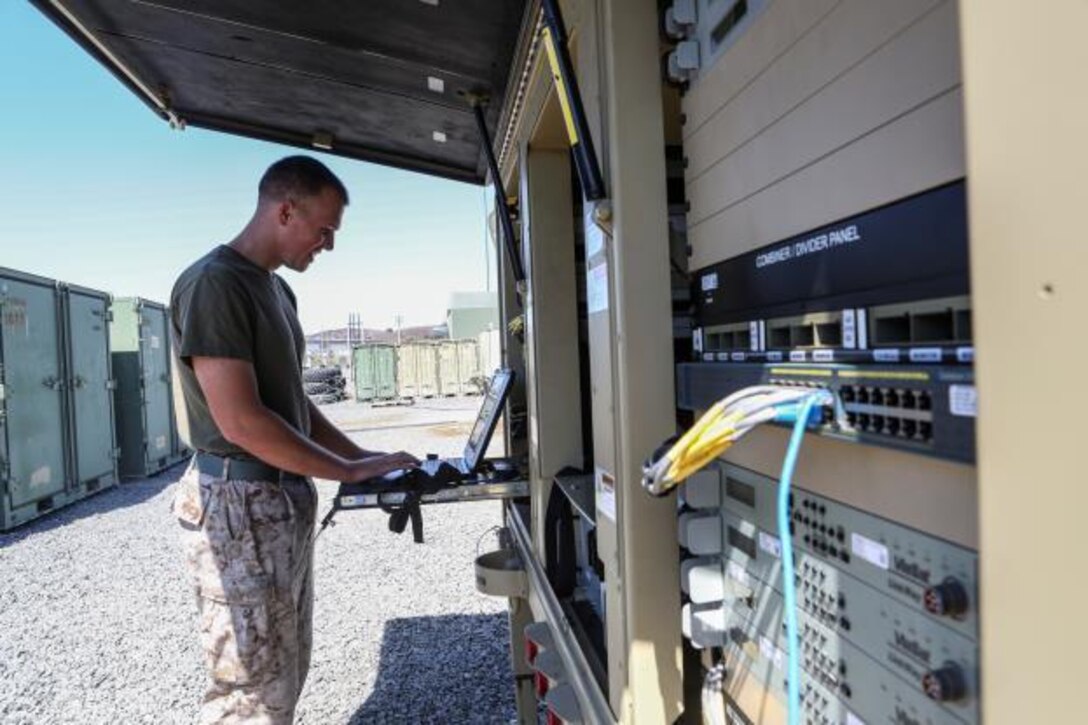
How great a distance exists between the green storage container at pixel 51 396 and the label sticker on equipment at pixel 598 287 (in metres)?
7.68

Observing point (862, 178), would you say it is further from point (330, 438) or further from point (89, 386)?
point (89, 386)

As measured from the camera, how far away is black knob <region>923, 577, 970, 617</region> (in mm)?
722

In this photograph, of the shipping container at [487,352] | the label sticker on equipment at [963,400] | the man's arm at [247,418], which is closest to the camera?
the label sticker on equipment at [963,400]

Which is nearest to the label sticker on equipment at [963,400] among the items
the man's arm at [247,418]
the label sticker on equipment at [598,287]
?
the label sticker on equipment at [598,287]

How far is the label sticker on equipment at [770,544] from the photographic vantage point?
113cm

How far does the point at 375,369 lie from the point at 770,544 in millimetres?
23671

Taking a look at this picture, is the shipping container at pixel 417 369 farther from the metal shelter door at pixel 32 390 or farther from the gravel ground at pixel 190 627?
the gravel ground at pixel 190 627

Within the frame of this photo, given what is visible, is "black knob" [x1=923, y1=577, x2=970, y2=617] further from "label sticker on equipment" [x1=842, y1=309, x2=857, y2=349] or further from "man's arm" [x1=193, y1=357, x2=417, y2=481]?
"man's arm" [x1=193, y1=357, x2=417, y2=481]

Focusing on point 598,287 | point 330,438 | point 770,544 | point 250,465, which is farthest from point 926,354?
point 330,438

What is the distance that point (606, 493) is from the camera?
1596 mm

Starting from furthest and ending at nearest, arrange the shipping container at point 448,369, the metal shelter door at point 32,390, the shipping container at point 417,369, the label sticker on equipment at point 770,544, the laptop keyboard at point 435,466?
the shipping container at point 448,369
the shipping container at point 417,369
the metal shelter door at point 32,390
the laptop keyboard at point 435,466
the label sticker on equipment at point 770,544

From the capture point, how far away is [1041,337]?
451 millimetres

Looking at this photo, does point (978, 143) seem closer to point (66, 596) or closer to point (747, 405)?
point (747, 405)

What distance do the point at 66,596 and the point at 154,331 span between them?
6487 millimetres
